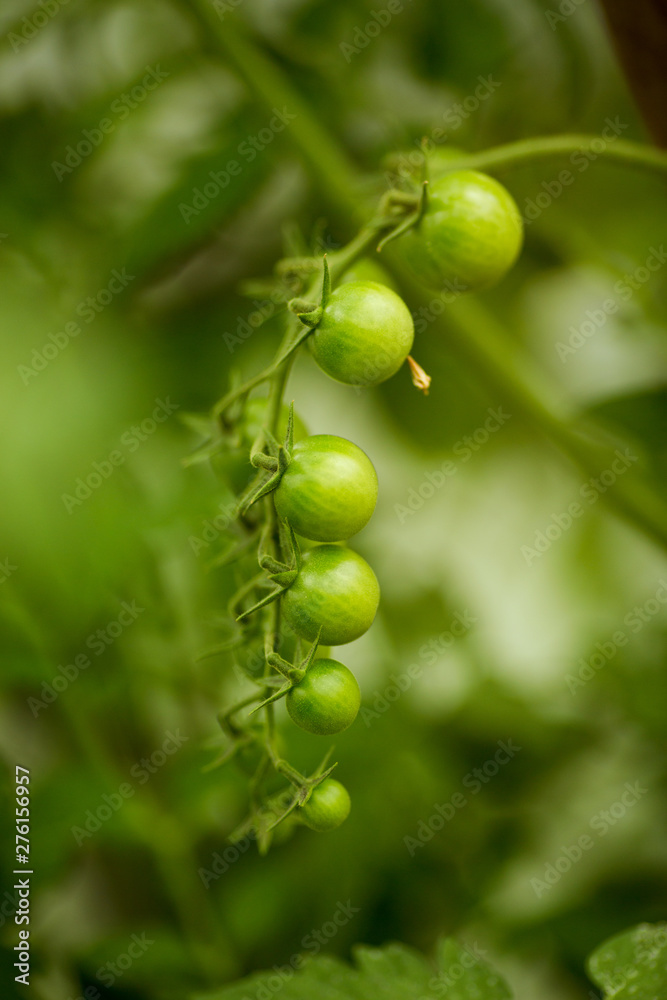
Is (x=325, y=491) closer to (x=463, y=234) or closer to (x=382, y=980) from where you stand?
(x=463, y=234)

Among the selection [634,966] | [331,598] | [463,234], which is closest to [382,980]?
[634,966]

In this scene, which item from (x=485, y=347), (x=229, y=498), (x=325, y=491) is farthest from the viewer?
(x=485, y=347)

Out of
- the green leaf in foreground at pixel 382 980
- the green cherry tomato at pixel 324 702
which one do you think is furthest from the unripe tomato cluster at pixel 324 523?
the green leaf in foreground at pixel 382 980

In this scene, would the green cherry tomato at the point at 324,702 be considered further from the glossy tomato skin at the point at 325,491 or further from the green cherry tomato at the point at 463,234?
the green cherry tomato at the point at 463,234

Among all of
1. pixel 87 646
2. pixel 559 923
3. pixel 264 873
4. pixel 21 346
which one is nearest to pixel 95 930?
pixel 264 873

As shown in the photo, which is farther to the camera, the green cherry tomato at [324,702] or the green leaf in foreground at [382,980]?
the green leaf in foreground at [382,980]

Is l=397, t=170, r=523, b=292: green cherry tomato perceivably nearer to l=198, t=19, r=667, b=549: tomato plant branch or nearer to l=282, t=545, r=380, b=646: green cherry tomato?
l=282, t=545, r=380, b=646: green cherry tomato

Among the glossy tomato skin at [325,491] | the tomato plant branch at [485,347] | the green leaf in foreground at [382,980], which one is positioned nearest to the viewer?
the glossy tomato skin at [325,491]
